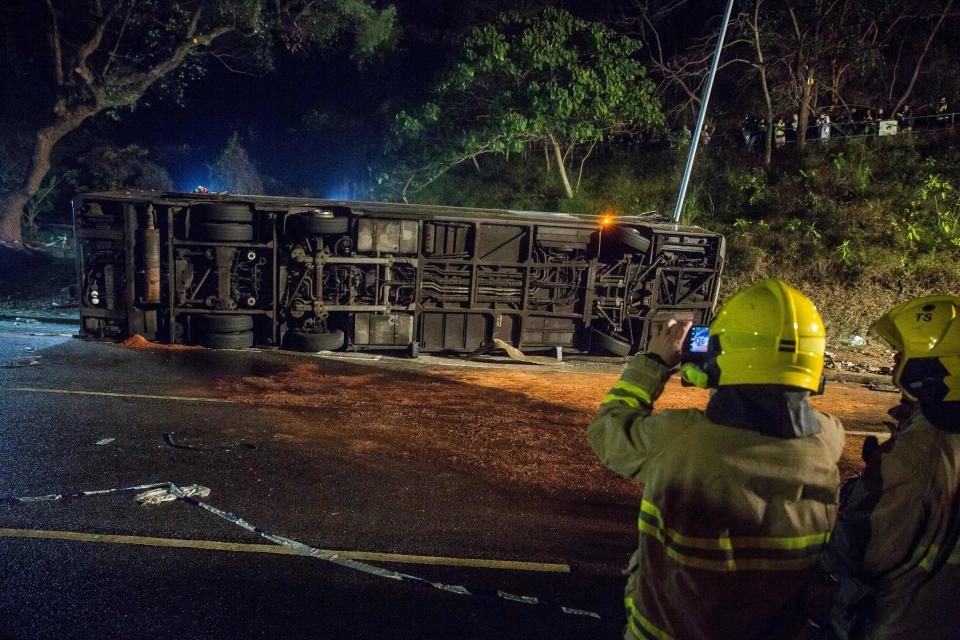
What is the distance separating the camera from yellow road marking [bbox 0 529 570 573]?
4207 mm

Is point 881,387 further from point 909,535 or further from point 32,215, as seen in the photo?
point 32,215

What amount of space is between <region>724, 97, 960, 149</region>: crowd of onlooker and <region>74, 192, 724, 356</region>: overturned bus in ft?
31.3

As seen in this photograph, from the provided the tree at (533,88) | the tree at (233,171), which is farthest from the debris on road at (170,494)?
the tree at (233,171)

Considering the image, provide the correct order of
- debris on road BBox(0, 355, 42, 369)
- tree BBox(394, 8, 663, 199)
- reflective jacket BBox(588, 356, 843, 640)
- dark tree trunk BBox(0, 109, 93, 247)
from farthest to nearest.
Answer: dark tree trunk BBox(0, 109, 93, 247), tree BBox(394, 8, 663, 199), debris on road BBox(0, 355, 42, 369), reflective jacket BBox(588, 356, 843, 640)

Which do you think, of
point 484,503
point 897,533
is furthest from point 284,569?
point 897,533

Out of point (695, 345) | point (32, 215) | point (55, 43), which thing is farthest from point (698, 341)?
point (32, 215)

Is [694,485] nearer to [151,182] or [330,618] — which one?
[330,618]

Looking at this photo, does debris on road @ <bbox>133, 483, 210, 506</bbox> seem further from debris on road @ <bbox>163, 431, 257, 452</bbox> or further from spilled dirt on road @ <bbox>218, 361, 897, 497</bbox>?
spilled dirt on road @ <bbox>218, 361, 897, 497</bbox>

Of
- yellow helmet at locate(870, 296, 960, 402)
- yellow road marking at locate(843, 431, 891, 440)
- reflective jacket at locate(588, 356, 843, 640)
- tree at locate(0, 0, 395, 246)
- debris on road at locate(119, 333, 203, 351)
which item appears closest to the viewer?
reflective jacket at locate(588, 356, 843, 640)

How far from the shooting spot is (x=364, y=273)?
10719 millimetres

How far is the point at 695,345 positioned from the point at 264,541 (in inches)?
138

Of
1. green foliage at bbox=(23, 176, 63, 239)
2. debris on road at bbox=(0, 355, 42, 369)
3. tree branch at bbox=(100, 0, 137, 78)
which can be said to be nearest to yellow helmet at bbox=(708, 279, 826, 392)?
debris on road at bbox=(0, 355, 42, 369)

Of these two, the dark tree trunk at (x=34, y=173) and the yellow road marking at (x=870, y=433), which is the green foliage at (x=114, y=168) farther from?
the yellow road marking at (x=870, y=433)

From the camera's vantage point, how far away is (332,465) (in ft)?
19.0
